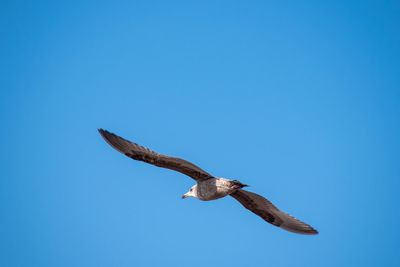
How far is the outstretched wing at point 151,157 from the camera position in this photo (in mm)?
10672

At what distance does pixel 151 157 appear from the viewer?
1082cm

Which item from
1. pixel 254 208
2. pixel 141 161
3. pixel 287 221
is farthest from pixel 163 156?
pixel 287 221

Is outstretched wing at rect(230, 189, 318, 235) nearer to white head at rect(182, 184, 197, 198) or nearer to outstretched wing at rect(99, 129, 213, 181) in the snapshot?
white head at rect(182, 184, 197, 198)

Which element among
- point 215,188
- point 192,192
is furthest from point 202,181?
point 192,192

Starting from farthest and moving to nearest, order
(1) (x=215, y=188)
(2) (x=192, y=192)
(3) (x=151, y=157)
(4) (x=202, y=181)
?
(2) (x=192, y=192) < (4) (x=202, y=181) < (1) (x=215, y=188) < (3) (x=151, y=157)

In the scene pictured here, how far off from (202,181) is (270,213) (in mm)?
2741

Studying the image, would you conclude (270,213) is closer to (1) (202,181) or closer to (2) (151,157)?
(1) (202,181)

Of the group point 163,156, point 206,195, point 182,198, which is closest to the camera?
point 163,156

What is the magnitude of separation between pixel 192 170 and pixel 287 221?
393 cm

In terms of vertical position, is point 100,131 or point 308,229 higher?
point 100,131

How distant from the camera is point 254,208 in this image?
1270 cm

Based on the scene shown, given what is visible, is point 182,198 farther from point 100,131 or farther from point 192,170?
point 100,131

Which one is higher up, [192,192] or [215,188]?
[192,192]

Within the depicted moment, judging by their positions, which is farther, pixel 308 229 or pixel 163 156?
pixel 308 229
